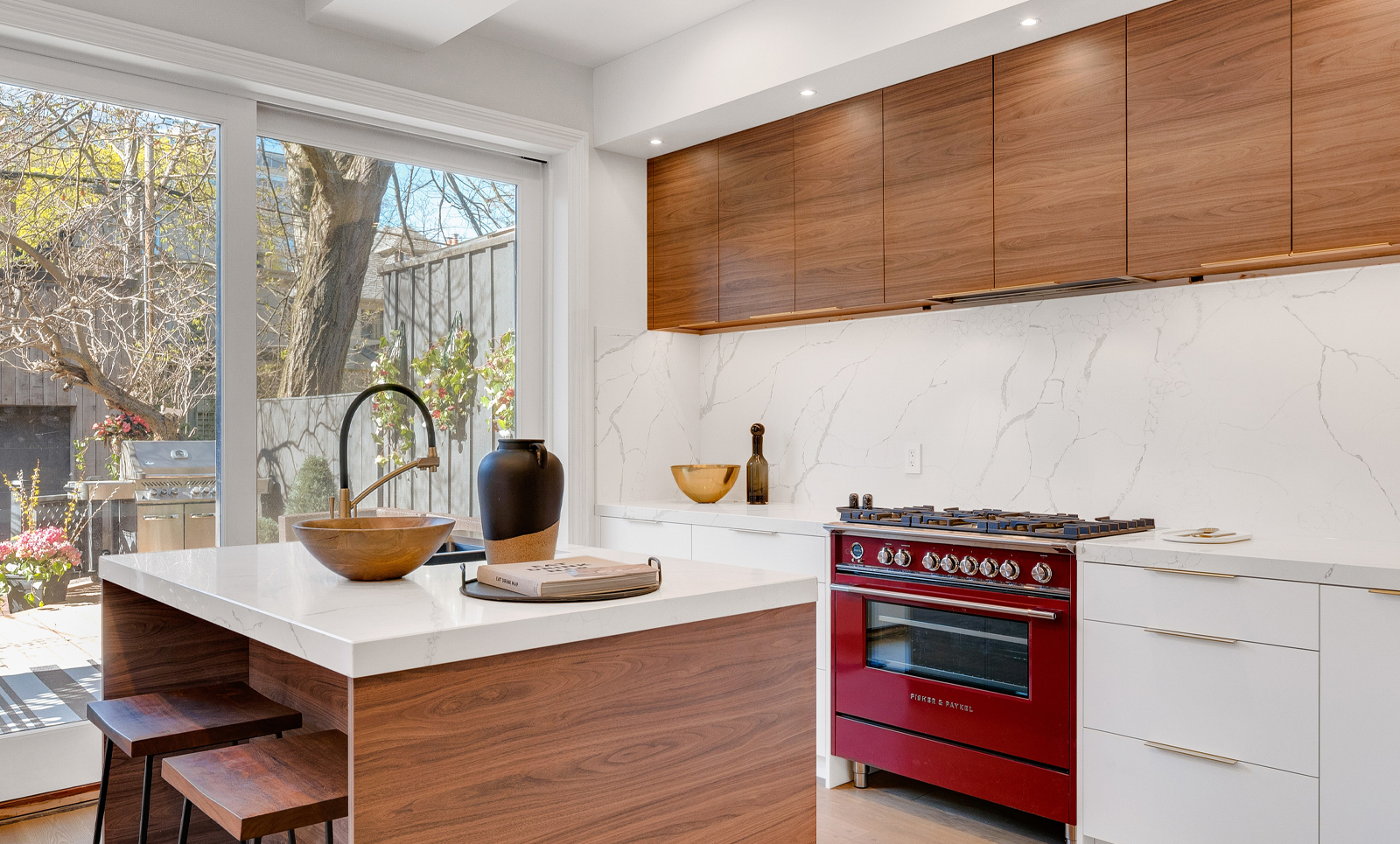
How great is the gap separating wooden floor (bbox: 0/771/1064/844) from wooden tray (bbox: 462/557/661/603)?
4.41 feet

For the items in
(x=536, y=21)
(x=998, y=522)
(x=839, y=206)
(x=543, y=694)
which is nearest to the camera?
(x=543, y=694)

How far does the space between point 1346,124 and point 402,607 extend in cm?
241

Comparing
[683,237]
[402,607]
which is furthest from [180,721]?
[683,237]

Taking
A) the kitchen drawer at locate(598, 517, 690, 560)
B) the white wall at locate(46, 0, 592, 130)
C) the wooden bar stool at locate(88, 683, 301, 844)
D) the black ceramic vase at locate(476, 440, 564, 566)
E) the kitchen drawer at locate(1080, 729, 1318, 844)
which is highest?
the white wall at locate(46, 0, 592, 130)

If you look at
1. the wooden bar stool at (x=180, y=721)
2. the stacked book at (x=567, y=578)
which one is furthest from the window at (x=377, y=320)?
the stacked book at (x=567, y=578)

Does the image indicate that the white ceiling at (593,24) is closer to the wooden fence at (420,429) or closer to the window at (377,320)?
the window at (377,320)

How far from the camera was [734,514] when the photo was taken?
11.4ft

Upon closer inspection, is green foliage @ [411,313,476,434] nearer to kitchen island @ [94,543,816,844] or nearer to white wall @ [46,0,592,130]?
white wall @ [46,0,592,130]

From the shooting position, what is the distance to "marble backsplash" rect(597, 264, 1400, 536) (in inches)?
102

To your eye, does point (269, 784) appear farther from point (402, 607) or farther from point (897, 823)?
point (897, 823)

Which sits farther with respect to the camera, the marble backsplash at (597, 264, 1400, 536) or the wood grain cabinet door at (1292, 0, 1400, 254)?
the marble backsplash at (597, 264, 1400, 536)

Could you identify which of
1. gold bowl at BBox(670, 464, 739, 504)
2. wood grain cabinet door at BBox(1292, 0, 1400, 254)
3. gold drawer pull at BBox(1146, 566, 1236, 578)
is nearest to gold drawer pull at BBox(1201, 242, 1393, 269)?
wood grain cabinet door at BBox(1292, 0, 1400, 254)

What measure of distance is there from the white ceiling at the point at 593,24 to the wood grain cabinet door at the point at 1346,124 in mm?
1860

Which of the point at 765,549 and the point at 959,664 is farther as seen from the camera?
the point at 765,549
